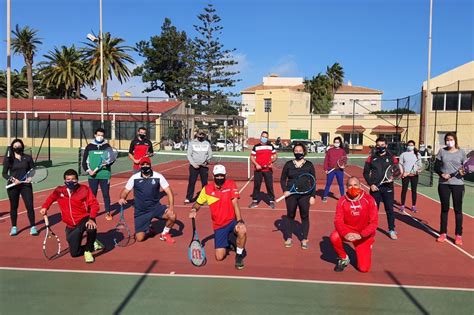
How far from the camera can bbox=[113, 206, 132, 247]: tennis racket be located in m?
7.70

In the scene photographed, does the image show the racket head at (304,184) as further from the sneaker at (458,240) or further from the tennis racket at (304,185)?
the sneaker at (458,240)

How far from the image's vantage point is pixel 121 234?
8.41 metres

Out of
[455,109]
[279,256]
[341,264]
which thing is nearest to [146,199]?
[279,256]

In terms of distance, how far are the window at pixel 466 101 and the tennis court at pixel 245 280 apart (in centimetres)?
3793

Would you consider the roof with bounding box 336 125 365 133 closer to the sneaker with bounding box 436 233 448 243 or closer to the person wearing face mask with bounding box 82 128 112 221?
the sneaker with bounding box 436 233 448 243

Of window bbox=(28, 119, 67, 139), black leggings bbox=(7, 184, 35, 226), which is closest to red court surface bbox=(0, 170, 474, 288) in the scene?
black leggings bbox=(7, 184, 35, 226)

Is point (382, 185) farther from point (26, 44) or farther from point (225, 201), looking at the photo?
point (26, 44)

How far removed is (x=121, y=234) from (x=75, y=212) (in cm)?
175

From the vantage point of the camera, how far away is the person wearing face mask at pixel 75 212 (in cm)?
675

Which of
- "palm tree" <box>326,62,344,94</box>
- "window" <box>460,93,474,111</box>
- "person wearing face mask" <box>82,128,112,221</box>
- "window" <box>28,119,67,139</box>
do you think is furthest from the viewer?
"palm tree" <box>326,62,344,94</box>

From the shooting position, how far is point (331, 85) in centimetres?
7625

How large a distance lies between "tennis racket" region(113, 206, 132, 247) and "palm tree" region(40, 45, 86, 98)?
54533 millimetres

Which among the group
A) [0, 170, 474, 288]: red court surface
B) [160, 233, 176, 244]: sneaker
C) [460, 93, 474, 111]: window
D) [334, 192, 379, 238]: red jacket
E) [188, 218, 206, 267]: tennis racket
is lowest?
[0, 170, 474, 288]: red court surface

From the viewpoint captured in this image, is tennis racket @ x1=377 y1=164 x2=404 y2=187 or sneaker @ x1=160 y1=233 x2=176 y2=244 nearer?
sneaker @ x1=160 y1=233 x2=176 y2=244
